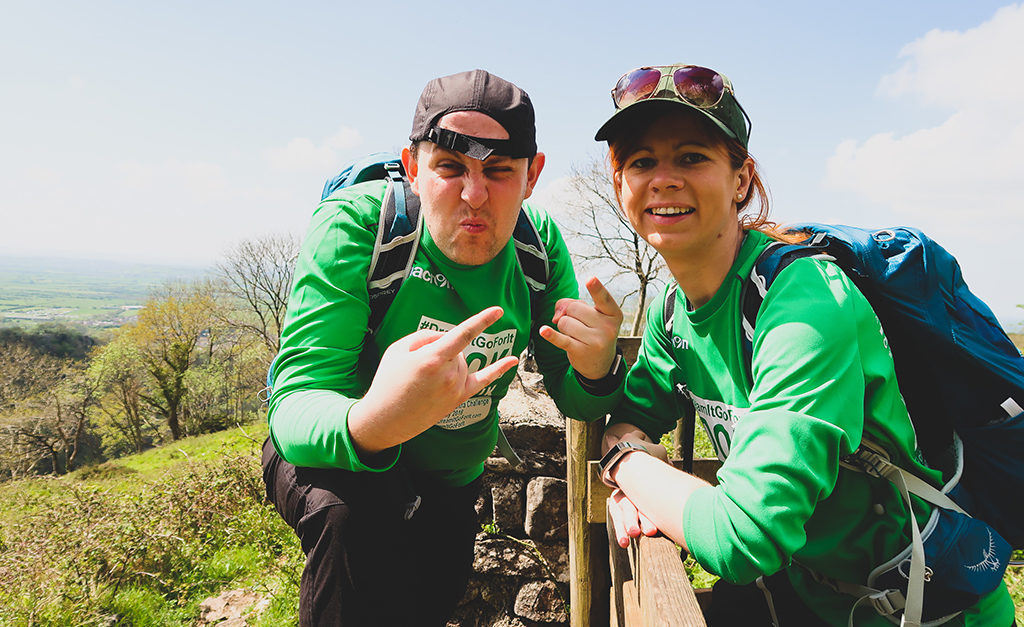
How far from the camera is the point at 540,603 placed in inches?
157

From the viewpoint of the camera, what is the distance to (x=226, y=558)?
215 inches

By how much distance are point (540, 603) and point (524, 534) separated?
49cm

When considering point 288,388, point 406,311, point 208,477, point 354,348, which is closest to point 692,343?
point 406,311

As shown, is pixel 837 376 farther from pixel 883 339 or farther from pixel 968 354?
pixel 968 354

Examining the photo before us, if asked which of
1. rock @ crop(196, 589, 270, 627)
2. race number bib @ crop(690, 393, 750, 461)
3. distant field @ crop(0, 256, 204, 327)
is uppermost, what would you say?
race number bib @ crop(690, 393, 750, 461)

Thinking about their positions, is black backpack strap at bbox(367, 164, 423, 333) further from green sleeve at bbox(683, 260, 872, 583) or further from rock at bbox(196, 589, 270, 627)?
rock at bbox(196, 589, 270, 627)

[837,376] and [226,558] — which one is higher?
[837,376]

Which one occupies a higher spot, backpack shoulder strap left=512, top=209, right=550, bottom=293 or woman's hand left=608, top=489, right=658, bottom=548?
backpack shoulder strap left=512, top=209, right=550, bottom=293

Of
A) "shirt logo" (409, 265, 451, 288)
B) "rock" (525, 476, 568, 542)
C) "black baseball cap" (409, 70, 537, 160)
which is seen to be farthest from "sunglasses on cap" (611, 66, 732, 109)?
"rock" (525, 476, 568, 542)

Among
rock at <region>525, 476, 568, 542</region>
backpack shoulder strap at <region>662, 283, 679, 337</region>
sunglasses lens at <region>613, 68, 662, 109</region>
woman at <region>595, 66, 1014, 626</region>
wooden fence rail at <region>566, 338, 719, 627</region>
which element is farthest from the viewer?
rock at <region>525, 476, 568, 542</region>

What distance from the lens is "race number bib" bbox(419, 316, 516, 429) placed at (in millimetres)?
2188

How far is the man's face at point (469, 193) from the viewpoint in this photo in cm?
200

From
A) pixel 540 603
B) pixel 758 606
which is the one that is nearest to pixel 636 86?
pixel 758 606

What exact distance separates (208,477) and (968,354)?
25.5 feet
